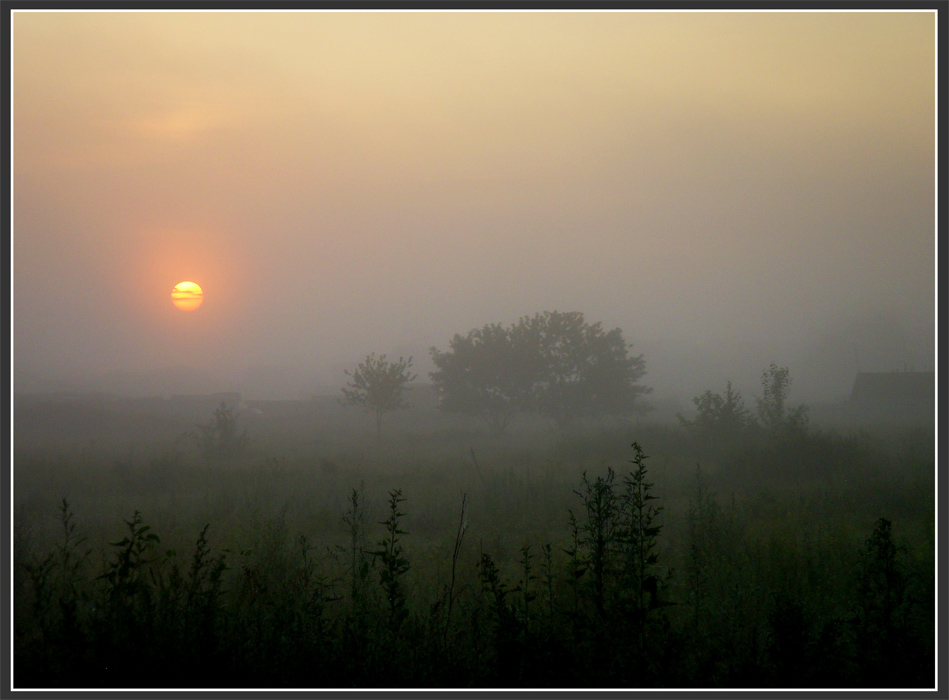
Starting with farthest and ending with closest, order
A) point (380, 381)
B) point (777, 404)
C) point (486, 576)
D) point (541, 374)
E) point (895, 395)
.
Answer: point (895, 395), point (541, 374), point (380, 381), point (777, 404), point (486, 576)

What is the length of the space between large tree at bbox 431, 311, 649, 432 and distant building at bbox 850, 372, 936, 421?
15.3 metres

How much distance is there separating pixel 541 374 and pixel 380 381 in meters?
9.27

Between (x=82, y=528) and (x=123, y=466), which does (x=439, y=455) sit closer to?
(x=123, y=466)

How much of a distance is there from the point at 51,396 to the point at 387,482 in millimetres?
14184

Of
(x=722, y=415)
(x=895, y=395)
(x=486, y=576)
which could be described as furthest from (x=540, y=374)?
(x=486, y=576)

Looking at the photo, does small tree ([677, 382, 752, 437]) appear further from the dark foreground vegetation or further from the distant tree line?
the distant tree line

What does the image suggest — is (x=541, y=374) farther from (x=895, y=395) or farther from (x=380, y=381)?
(x=895, y=395)

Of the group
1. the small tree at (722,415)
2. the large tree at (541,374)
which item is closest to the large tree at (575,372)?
the large tree at (541,374)

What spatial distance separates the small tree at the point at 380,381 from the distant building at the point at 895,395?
88.2 ft

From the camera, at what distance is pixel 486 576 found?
4.86 m

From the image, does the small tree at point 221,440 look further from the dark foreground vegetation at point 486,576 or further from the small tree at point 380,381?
the small tree at point 380,381

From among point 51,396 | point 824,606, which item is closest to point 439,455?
point 51,396

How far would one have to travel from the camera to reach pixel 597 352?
35781 mm

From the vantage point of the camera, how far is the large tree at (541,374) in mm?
35344
